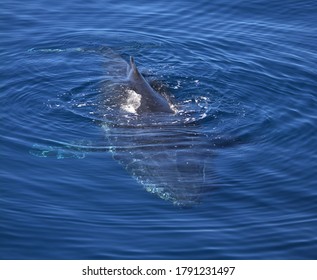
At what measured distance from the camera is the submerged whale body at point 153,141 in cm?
1780

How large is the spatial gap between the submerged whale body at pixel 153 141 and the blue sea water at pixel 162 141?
5 centimetres

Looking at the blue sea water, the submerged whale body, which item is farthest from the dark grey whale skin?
the blue sea water

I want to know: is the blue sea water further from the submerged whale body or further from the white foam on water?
the white foam on water

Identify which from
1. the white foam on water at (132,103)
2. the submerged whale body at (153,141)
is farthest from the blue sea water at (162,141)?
the white foam on water at (132,103)

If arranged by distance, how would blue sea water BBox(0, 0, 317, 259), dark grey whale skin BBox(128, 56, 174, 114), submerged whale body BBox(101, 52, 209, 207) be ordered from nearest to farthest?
blue sea water BBox(0, 0, 317, 259)
submerged whale body BBox(101, 52, 209, 207)
dark grey whale skin BBox(128, 56, 174, 114)

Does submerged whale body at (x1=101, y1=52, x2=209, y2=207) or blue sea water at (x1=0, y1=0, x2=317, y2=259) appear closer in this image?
blue sea water at (x1=0, y1=0, x2=317, y2=259)

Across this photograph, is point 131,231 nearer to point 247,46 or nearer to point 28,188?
point 28,188

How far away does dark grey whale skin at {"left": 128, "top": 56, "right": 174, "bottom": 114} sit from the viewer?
68.4ft

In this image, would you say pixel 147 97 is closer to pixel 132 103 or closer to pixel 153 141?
pixel 132 103

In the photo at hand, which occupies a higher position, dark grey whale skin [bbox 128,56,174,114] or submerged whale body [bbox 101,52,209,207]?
dark grey whale skin [bbox 128,56,174,114]

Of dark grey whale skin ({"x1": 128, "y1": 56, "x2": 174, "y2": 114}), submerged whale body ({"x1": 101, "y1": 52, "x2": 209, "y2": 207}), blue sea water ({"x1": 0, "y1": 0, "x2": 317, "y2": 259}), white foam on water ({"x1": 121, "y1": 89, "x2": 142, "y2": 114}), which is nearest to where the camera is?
blue sea water ({"x1": 0, "y1": 0, "x2": 317, "y2": 259})

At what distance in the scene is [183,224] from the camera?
1647 cm

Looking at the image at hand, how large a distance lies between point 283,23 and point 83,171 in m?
14.4

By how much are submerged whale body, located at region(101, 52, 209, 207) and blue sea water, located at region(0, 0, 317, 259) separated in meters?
0.05
